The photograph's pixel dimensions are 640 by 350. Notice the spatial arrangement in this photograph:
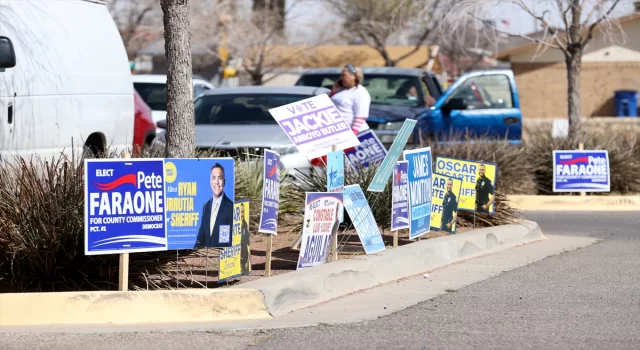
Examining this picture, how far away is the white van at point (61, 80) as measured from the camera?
31.9 feet

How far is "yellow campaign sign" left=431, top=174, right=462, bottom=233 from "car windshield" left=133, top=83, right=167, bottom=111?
9.42 meters

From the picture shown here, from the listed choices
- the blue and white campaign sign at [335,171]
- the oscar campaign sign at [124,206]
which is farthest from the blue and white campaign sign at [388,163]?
the oscar campaign sign at [124,206]

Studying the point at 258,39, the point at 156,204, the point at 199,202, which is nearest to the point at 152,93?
the point at 199,202

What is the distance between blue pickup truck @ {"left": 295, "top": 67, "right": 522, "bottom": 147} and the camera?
53.2ft

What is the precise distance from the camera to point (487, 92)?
17.4 m

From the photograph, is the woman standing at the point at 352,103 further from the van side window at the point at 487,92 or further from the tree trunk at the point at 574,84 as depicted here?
the tree trunk at the point at 574,84

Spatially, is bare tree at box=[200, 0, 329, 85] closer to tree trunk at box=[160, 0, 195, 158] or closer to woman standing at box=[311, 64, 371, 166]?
woman standing at box=[311, 64, 371, 166]

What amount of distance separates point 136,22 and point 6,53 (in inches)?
1150

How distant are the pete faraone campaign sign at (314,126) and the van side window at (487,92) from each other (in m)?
7.81

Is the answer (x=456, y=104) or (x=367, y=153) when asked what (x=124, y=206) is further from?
(x=456, y=104)

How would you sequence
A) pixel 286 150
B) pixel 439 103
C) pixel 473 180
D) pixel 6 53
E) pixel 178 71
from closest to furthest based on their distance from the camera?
pixel 178 71 → pixel 6 53 → pixel 473 180 → pixel 286 150 → pixel 439 103

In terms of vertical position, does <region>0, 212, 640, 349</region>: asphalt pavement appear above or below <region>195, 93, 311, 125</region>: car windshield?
below

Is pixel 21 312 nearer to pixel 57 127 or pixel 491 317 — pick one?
pixel 491 317

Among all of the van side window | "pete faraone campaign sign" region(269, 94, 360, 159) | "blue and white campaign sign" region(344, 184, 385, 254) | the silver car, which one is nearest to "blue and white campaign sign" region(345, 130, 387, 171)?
the silver car
